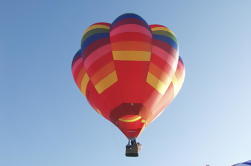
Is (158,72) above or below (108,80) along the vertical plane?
above

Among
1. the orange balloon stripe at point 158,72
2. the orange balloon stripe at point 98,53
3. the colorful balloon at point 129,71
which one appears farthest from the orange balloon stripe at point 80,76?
the orange balloon stripe at point 158,72

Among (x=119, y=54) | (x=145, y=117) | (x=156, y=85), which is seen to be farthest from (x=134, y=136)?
(x=119, y=54)

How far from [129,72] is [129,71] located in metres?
0.04

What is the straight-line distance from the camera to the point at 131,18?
647 inches

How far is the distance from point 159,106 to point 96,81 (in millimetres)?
2583

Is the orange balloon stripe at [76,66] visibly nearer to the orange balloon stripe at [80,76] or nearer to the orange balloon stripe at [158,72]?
the orange balloon stripe at [80,76]

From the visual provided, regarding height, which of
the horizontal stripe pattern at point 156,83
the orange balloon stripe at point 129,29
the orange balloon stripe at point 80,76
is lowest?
the horizontal stripe pattern at point 156,83

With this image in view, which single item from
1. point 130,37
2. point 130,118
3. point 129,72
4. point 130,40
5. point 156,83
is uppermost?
point 130,37

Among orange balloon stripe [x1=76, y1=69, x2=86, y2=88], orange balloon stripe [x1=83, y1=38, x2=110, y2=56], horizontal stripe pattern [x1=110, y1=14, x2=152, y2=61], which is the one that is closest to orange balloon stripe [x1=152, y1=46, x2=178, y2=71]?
horizontal stripe pattern [x1=110, y1=14, x2=152, y2=61]

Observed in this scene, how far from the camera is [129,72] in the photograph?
1555 centimetres

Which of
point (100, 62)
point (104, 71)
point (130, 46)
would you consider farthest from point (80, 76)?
point (130, 46)

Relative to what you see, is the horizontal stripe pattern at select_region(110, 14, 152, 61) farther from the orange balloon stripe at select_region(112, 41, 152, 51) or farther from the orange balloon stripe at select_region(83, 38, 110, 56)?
the orange balloon stripe at select_region(83, 38, 110, 56)

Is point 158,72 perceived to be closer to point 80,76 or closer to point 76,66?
point 80,76

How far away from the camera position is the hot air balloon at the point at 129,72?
15.5 metres
